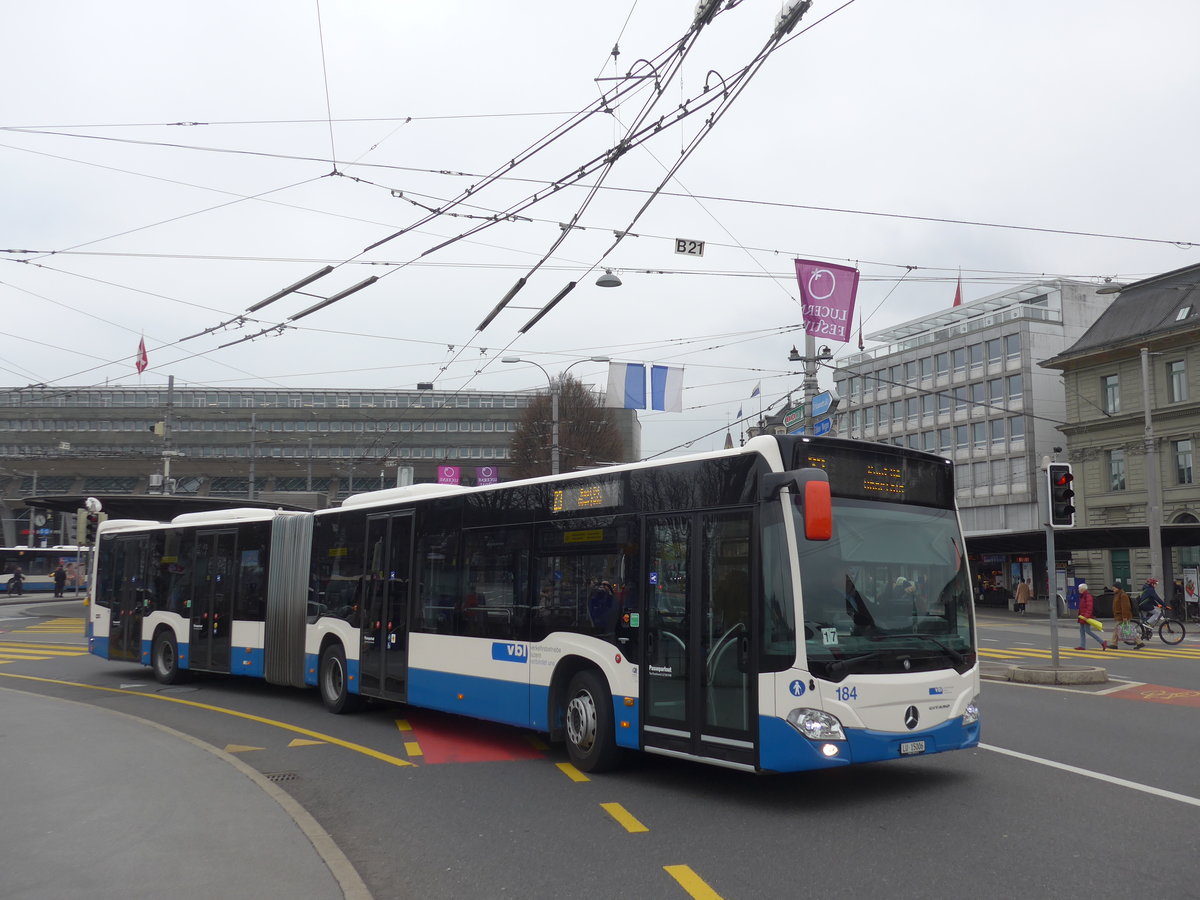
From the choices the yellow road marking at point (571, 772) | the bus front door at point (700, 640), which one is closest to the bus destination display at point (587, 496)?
the bus front door at point (700, 640)

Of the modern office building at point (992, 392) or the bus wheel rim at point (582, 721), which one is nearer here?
the bus wheel rim at point (582, 721)

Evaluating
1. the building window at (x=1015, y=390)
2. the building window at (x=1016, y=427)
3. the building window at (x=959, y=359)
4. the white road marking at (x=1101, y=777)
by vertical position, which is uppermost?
the building window at (x=959, y=359)

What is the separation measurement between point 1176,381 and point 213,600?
4640 cm

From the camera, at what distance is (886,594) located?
848cm

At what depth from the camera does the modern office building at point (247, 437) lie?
83625mm

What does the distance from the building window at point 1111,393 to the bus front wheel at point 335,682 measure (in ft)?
160

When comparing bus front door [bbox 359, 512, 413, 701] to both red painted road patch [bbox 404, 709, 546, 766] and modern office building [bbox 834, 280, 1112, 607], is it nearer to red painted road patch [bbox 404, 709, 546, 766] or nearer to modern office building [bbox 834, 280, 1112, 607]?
red painted road patch [bbox 404, 709, 546, 766]

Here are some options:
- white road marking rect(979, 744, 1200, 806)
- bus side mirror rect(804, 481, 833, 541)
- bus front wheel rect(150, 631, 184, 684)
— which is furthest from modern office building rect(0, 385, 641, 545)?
bus side mirror rect(804, 481, 833, 541)

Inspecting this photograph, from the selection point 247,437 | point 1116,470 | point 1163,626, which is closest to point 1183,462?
point 1116,470

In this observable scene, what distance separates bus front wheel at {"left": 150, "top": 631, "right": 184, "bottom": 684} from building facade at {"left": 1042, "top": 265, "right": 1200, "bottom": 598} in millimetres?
40212

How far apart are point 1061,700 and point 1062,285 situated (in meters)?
60.1

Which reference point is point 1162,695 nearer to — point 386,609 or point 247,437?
point 386,609

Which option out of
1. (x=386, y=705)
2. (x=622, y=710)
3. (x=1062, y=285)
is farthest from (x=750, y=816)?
(x=1062, y=285)

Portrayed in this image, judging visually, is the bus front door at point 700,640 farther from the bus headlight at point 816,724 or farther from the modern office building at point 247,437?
the modern office building at point 247,437
